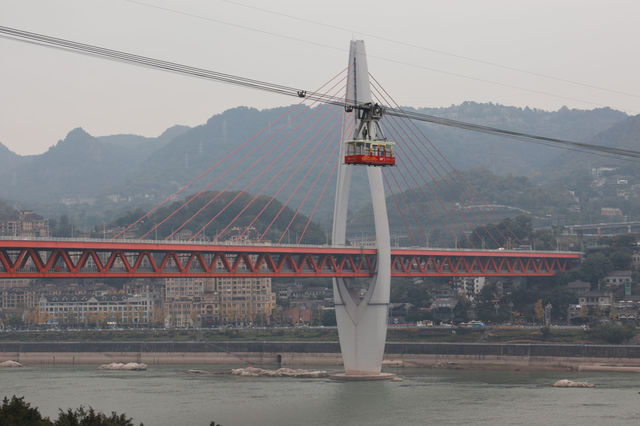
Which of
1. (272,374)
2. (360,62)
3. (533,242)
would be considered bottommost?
(272,374)

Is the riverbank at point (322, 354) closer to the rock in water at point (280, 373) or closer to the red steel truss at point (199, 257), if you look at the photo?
the red steel truss at point (199, 257)

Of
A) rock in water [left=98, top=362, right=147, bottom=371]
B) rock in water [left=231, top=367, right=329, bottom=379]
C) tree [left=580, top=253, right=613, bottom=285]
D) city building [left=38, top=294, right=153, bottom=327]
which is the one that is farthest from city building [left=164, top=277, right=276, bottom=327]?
rock in water [left=231, top=367, right=329, bottom=379]

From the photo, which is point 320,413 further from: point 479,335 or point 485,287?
point 485,287

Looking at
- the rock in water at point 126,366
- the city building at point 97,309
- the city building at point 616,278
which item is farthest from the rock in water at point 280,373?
the city building at point 97,309

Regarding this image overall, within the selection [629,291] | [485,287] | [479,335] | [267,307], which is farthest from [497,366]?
Result: [267,307]

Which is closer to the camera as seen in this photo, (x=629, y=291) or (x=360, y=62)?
(x=360, y=62)

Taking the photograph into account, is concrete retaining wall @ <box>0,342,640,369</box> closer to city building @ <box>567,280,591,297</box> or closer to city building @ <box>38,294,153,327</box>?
city building @ <box>567,280,591,297</box>
